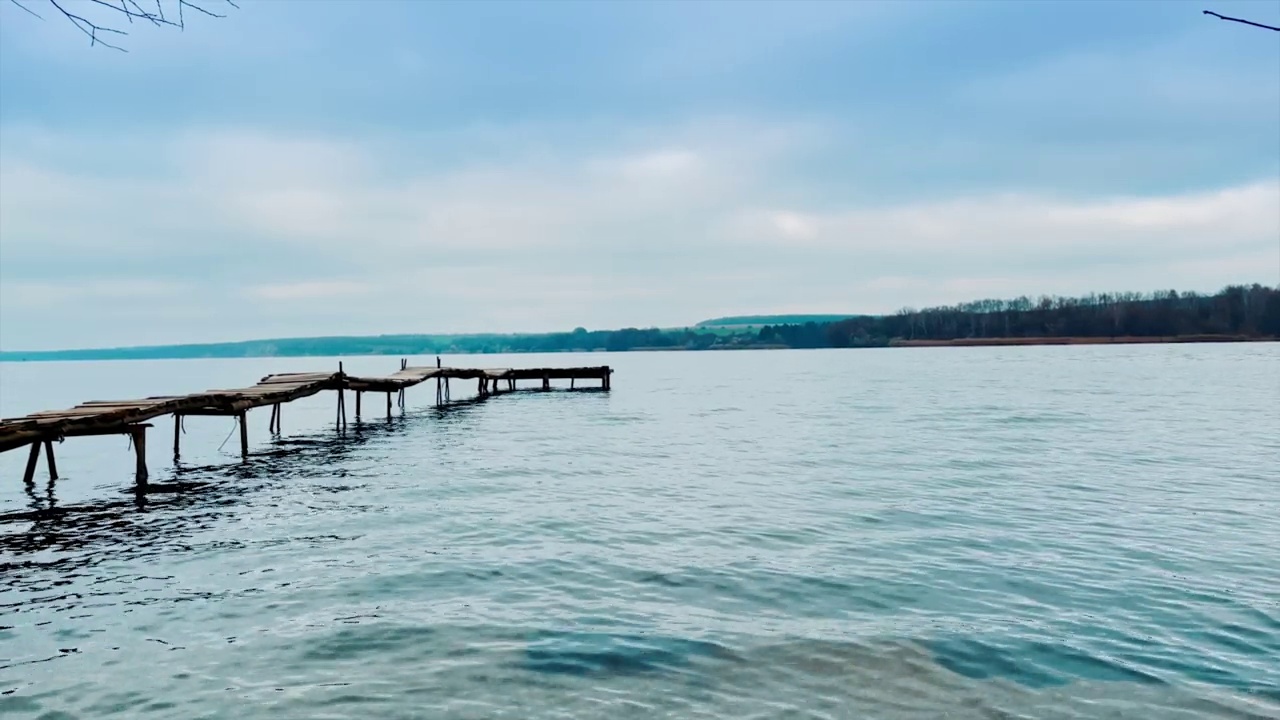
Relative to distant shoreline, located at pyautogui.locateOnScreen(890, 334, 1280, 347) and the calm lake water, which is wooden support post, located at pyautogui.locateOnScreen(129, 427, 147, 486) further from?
distant shoreline, located at pyautogui.locateOnScreen(890, 334, 1280, 347)

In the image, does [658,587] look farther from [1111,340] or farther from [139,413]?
[1111,340]

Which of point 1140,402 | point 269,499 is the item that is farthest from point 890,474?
point 1140,402

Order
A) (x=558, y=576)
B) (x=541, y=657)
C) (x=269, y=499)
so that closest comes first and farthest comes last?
1. (x=541, y=657)
2. (x=558, y=576)
3. (x=269, y=499)

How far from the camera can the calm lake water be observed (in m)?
7.93

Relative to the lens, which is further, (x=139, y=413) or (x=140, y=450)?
(x=140, y=450)

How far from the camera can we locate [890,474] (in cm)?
2180

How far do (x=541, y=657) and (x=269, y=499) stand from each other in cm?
1304

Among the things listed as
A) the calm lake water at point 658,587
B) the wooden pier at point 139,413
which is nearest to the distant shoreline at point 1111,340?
the calm lake water at point 658,587

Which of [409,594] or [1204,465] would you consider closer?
[409,594]

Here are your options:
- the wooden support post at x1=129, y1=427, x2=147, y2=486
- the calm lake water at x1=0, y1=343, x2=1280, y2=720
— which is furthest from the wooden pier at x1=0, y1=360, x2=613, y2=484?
the calm lake water at x1=0, y1=343, x2=1280, y2=720

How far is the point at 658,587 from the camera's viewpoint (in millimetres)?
11336

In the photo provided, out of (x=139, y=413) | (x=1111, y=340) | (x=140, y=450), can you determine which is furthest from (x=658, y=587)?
(x=1111, y=340)

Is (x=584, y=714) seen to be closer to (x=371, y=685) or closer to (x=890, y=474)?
(x=371, y=685)

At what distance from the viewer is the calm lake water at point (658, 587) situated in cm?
793
